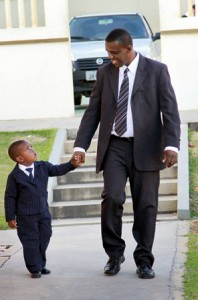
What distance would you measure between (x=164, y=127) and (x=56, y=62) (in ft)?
26.4

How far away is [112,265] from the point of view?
25.9ft

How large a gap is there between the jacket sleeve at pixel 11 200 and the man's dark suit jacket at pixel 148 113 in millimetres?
734

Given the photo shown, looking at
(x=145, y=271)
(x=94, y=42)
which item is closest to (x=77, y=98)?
(x=94, y=42)

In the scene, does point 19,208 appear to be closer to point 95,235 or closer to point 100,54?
point 95,235

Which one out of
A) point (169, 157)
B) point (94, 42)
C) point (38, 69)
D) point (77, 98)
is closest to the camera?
point (169, 157)

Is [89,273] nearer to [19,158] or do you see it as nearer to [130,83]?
[19,158]

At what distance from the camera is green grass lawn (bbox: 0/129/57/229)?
12751mm

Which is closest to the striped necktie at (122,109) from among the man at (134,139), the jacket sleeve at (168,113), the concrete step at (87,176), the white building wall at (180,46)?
the man at (134,139)

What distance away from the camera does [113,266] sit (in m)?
7.89

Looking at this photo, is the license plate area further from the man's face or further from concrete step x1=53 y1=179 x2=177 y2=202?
the man's face

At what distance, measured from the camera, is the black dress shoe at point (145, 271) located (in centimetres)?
770

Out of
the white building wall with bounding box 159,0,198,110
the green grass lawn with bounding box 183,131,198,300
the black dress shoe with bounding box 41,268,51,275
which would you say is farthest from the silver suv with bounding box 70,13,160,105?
the black dress shoe with bounding box 41,268,51,275

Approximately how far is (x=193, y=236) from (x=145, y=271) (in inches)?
72.3

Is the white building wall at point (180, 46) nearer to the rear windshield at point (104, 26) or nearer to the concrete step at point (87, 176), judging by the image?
the rear windshield at point (104, 26)
